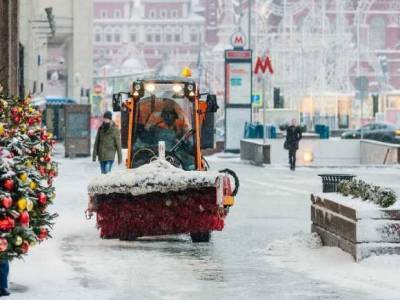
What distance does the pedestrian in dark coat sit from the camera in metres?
42.1

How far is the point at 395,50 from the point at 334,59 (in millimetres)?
46211

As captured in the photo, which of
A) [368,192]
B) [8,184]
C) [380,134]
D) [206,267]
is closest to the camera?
[8,184]

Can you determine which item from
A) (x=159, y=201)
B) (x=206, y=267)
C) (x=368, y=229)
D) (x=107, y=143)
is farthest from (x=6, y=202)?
(x=107, y=143)

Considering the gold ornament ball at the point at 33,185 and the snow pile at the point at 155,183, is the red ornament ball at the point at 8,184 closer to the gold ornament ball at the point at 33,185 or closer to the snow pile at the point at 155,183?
the gold ornament ball at the point at 33,185

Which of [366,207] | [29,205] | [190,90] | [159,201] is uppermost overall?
[190,90]

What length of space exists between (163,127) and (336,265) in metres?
7.14

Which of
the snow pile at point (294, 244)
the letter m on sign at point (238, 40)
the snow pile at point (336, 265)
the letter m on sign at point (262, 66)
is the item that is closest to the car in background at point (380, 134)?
the letter m on sign at point (238, 40)

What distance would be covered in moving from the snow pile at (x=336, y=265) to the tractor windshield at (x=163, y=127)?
170 inches

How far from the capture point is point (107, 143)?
100 ft

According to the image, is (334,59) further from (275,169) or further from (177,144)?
(177,144)

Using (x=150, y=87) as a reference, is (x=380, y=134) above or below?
below

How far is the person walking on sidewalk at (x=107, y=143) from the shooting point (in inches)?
1195

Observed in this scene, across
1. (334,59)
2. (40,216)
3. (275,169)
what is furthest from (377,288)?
(334,59)

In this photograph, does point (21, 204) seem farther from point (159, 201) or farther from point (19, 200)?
point (159, 201)
